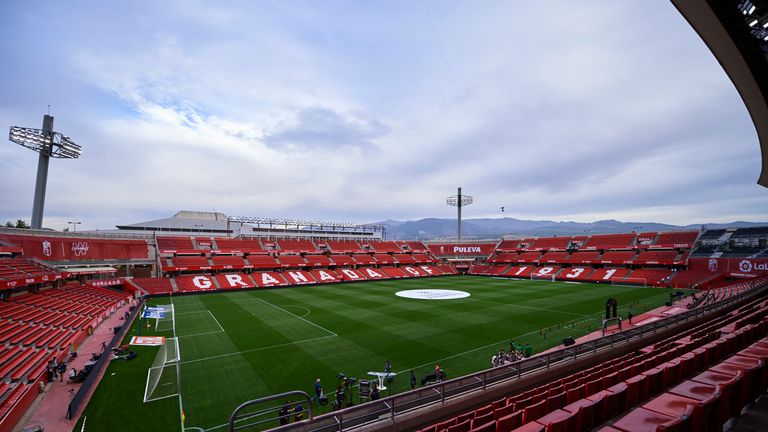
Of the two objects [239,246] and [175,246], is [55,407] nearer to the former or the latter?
[175,246]

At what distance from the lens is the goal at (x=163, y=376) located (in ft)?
51.3

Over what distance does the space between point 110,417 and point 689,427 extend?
18.3 metres

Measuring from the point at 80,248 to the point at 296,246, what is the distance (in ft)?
108

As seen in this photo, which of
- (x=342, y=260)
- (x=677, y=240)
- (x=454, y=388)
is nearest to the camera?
(x=454, y=388)

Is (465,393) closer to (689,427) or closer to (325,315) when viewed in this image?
(689,427)

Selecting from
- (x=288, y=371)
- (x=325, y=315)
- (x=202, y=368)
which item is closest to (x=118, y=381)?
(x=202, y=368)

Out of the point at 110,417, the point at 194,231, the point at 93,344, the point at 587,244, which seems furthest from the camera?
the point at 194,231

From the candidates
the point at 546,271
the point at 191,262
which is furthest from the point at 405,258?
the point at 191,262

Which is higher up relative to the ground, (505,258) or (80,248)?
(80,248)

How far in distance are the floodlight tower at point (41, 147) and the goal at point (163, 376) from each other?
132 ft

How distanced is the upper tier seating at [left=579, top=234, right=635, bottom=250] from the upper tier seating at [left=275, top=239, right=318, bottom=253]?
54.5 meters

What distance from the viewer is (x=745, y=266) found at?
4566 centimetres

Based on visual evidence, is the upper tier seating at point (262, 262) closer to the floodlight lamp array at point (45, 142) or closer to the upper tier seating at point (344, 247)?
the upper tier seating at point (344, 247)

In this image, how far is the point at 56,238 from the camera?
41.0m
